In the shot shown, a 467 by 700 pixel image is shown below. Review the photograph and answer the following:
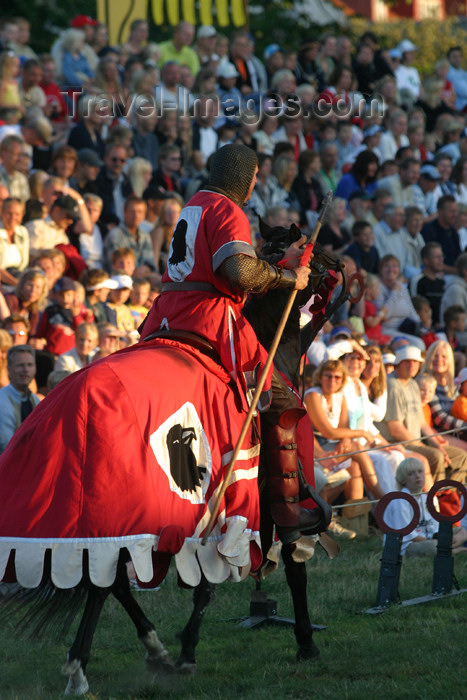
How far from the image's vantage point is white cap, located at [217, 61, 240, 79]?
16.4 metres

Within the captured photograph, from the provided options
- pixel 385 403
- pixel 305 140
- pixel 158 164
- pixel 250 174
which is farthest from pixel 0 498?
pixel 305 140

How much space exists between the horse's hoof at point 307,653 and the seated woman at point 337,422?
3790mm

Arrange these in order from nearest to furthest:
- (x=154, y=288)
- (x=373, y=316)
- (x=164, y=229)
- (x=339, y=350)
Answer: (x=339, y=350) → (x=154, y=288) → (x=164, y=229) → (x=373, y=316)

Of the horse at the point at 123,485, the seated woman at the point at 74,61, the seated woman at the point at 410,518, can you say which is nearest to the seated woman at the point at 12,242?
the seated woman at the point at 410,518

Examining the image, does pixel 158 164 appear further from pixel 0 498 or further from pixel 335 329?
pixel 0 498

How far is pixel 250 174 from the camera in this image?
238 inches

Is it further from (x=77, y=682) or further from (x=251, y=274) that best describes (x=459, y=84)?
(x=77, y=682)

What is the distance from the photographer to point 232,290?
229 inches

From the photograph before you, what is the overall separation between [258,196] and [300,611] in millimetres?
8929

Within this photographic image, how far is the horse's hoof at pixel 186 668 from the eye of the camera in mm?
5926

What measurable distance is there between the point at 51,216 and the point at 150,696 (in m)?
6.91

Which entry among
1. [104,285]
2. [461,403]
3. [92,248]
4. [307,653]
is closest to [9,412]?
[104,285]

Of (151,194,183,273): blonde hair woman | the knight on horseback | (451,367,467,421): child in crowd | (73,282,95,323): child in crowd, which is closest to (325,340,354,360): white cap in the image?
(451,367,467,421): child in crowd

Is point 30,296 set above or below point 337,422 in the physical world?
above
